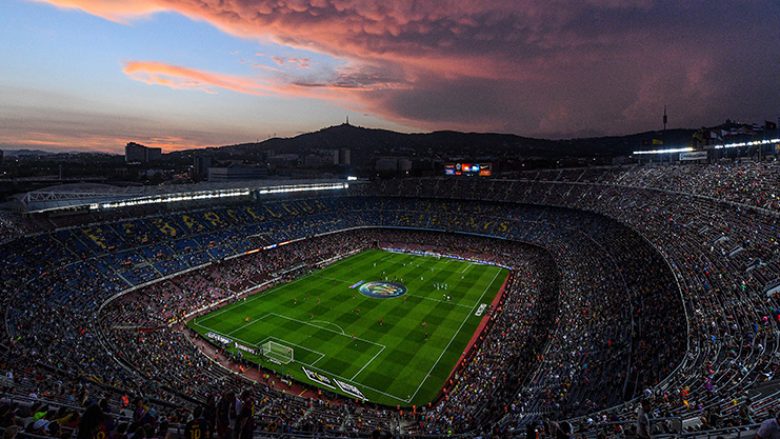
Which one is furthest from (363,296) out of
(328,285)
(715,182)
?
(715,182)

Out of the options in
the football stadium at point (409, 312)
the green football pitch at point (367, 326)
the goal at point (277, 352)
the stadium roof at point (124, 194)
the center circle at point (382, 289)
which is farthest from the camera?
the center circle at point (382, 289)

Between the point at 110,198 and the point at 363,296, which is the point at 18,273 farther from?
the point at 363,296

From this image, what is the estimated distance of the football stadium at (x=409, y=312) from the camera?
17.5 m

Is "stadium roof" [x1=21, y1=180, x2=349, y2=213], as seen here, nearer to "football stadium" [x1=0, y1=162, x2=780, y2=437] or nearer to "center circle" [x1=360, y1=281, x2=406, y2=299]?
"football stadium" [x1=0, y1=162, x2=780, y2=437]

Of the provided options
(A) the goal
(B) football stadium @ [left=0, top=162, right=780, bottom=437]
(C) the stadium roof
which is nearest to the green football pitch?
(A) the goal

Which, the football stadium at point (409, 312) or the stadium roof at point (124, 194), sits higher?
the stadium roof at point (124, 194)

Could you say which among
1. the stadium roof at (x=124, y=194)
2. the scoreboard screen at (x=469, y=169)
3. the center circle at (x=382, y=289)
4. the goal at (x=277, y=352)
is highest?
the scoreboard screen at (x=469, y=169)

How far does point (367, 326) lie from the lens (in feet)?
116

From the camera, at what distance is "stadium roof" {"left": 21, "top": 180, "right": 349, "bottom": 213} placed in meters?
39.1

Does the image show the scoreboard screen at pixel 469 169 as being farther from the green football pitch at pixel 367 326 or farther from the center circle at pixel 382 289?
the center circle at pixel 382 289

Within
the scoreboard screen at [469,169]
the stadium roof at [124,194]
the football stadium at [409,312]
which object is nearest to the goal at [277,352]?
the football stadium at [409,312]

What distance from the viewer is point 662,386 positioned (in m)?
15.5

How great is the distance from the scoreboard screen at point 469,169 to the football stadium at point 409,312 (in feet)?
63.0

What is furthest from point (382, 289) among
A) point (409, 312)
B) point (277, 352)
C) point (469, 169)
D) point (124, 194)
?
point (469, 169)
